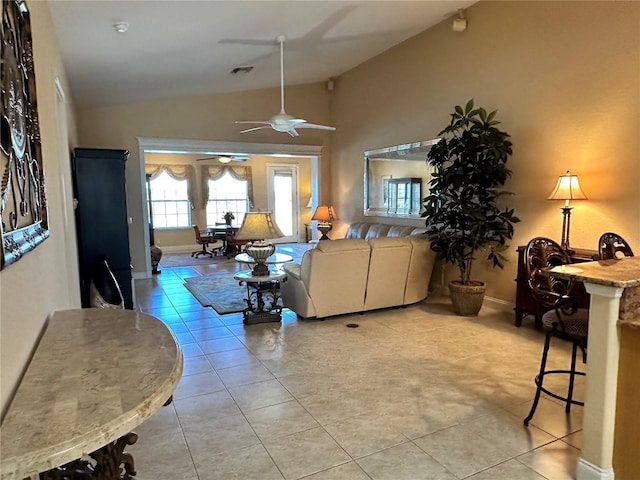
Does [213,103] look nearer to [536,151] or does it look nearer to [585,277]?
[536,151]

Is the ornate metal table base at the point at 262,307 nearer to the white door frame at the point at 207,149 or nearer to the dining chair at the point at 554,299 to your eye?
the dining chair at the point at 554,299

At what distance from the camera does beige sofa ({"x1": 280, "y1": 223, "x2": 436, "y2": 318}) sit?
14.5ft

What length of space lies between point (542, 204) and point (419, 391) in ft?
8.87

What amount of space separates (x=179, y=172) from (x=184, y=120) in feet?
10.8

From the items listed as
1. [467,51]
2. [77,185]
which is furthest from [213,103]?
[467,51]

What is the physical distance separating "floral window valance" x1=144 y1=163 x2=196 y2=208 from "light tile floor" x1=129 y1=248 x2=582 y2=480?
22.0 ft

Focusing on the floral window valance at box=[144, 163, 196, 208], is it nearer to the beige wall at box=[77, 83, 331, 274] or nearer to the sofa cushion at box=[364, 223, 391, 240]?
the beige wall at box=[77, 83, 331, 274]

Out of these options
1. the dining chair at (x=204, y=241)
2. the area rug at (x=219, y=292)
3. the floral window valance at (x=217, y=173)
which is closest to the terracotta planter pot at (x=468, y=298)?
the area rug at (x=219, y=292)

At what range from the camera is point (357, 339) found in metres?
4.04

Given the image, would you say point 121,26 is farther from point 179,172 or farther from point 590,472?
point 179,172

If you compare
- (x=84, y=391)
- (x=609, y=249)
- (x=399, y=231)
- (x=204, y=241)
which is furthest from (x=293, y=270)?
(x=204, y=241)

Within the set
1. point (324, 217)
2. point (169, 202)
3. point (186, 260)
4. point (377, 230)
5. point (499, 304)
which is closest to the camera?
point (499, 304)

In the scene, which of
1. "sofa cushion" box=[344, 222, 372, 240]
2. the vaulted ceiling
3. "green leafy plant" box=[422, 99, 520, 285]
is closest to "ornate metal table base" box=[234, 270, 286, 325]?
"green leafy plant" box=[422, 99, 520, 285]

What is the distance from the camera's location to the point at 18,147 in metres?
1.43
